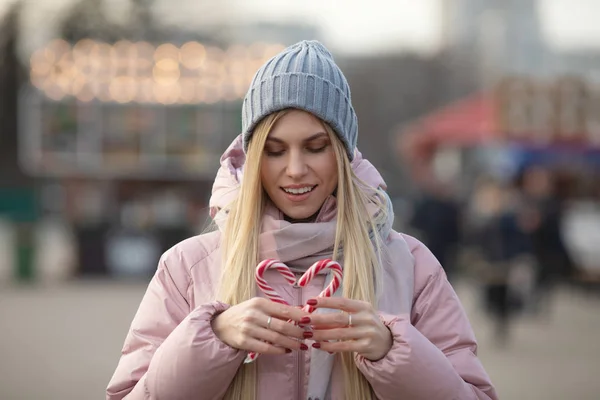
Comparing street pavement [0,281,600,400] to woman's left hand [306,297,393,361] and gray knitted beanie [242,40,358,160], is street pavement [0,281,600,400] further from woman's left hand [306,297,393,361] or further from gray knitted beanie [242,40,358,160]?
woman's left hand [306,297,393,361]

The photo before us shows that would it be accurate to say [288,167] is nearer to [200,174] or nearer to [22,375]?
[22,375]

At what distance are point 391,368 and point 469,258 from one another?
14308mm

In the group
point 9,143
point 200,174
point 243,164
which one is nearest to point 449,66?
point 9,143

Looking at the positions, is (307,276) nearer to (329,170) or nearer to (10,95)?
(329,170)

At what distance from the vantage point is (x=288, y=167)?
2668 millimetres

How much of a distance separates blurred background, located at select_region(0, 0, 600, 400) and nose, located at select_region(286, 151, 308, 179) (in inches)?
229

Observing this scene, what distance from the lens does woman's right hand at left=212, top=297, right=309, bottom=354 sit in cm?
241

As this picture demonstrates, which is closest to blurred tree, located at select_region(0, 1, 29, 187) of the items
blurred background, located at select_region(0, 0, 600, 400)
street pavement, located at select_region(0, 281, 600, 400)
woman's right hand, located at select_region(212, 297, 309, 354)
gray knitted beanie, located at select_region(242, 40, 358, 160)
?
blurred background, located at select_region(0, 0, 600, 400)

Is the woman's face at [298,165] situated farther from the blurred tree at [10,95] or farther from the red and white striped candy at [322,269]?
the blurred tree at [10,95]

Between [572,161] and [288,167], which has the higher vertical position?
[288,167]

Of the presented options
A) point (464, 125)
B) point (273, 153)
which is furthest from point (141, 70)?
point (273, 153)

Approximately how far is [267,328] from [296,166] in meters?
0.45

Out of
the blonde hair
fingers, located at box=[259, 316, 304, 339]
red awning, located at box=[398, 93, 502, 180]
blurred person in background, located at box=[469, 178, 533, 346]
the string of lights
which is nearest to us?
fingers, located at box=[259, 316, 304, 339]

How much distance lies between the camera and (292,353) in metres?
2.62
